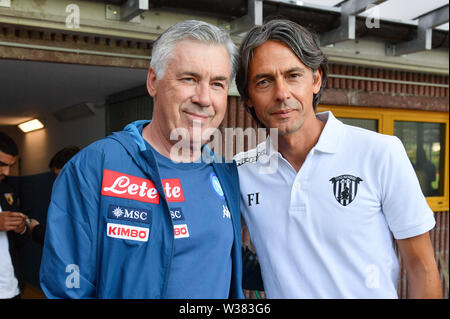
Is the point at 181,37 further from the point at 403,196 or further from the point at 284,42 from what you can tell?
the point at 403,196

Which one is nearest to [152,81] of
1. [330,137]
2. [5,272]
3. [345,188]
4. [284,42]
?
[284,42]

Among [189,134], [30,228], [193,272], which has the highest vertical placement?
[189,134]

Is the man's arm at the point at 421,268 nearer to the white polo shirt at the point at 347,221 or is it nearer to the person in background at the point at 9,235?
the white polo shirt at the point at 347,221

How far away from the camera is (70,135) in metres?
6.10

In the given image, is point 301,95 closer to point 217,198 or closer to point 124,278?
point 217,198

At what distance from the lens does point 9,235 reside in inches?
132

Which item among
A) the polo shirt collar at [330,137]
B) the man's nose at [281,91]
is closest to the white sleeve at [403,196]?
the polo shirt collar at [330,137]

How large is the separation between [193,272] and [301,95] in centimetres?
91

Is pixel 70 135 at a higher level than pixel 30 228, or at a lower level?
higher

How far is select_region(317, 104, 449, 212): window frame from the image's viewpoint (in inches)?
186

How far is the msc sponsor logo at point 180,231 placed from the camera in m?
1.59
